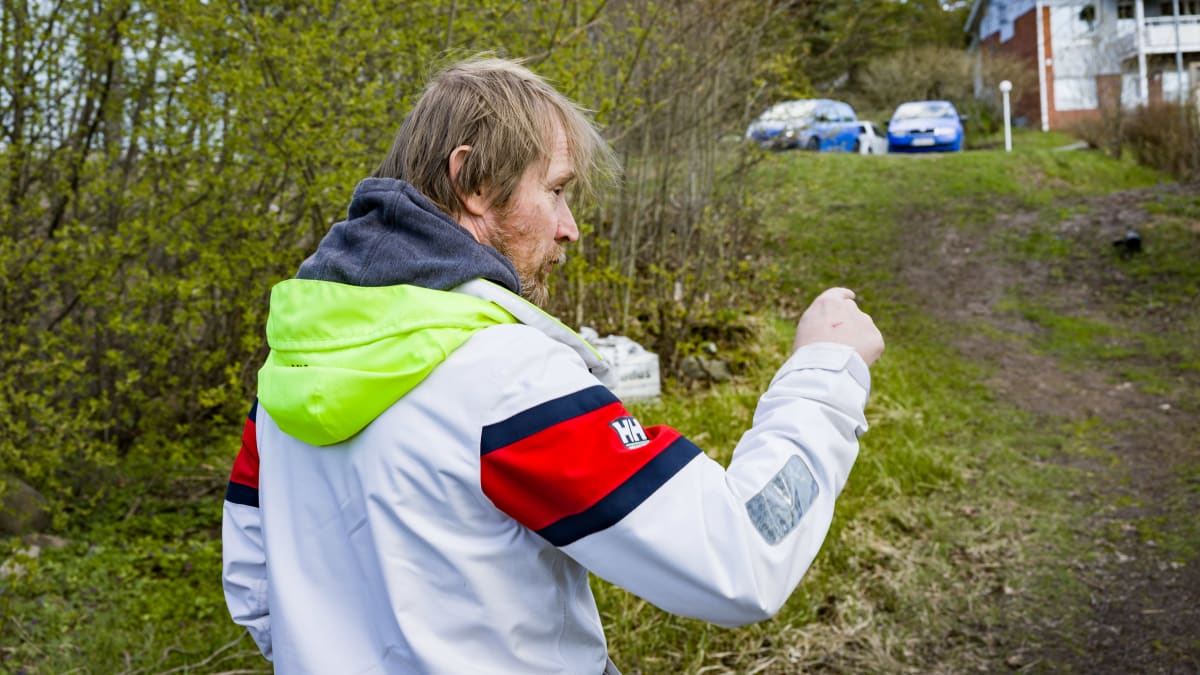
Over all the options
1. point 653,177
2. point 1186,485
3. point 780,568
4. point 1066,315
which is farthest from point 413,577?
point 1066,315

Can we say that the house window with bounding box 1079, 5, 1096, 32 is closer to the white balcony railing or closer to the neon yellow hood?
the white balcony railing

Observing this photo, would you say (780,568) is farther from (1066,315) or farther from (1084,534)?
(1066,315)

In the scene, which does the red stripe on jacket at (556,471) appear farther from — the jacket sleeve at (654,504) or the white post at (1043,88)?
the white post at (1043,88)

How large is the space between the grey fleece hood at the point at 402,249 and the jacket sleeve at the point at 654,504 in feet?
0.68

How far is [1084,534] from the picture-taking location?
5.42 metres

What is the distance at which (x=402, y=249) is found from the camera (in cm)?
138

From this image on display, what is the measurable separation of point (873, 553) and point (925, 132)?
59.1ft

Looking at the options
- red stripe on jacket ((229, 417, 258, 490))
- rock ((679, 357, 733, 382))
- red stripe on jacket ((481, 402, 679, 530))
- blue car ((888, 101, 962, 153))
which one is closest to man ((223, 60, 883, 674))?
red stripe on jacket ((481, 402, 679, 530))

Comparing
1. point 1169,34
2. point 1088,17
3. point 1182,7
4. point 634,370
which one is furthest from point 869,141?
point 1182,7

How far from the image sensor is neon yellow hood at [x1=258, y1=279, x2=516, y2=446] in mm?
1269

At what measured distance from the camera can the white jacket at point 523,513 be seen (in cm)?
123

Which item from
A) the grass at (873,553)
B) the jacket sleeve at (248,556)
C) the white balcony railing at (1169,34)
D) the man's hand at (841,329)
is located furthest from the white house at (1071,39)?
the jacket sleeve at (248,556)

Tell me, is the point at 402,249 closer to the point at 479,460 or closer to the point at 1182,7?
the point at 479,460

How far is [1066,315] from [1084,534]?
5742mm
